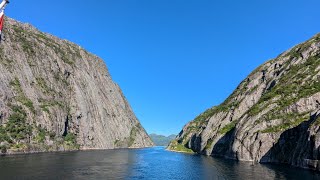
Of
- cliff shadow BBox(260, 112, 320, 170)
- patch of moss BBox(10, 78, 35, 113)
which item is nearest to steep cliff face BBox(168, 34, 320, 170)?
cliff shadow BBox(260, 112, 320, 170)

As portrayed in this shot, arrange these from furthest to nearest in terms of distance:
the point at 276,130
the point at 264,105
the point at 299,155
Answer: the point at 264,105, the point at 276,130, the point at 299,155

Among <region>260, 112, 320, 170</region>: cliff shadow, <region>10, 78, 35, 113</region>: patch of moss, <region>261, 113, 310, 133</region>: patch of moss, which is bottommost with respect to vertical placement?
<region>260, 112, 320, 170</region>: cliff shadow

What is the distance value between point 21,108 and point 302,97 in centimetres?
13789

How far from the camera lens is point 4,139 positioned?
153 meters

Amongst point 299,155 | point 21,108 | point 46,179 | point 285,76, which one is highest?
point 285,76

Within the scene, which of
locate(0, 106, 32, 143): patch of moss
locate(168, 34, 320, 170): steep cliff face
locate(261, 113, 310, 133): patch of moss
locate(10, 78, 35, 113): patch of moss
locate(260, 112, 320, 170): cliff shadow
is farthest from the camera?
locate(10, 78, 35, 113): patch of moss

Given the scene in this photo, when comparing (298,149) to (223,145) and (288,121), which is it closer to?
(288,121)

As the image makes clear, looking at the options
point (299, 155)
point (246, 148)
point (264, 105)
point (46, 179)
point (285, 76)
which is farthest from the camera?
point (285, 76)

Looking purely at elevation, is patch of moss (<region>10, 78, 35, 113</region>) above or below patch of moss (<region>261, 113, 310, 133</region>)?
above

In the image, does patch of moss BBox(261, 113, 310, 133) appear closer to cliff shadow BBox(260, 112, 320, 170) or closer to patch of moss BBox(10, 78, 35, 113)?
cliff shadow BBox(260, 112, 320, 170)

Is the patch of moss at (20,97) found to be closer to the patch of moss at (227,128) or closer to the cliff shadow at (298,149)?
the patch of moss at (227,128)

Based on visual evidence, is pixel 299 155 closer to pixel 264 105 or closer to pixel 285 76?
pixel 264 105

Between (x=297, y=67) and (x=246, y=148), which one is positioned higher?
(x=297, y=67)

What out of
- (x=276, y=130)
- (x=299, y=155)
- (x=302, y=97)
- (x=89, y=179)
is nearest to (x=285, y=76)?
(x=302, y=97)
